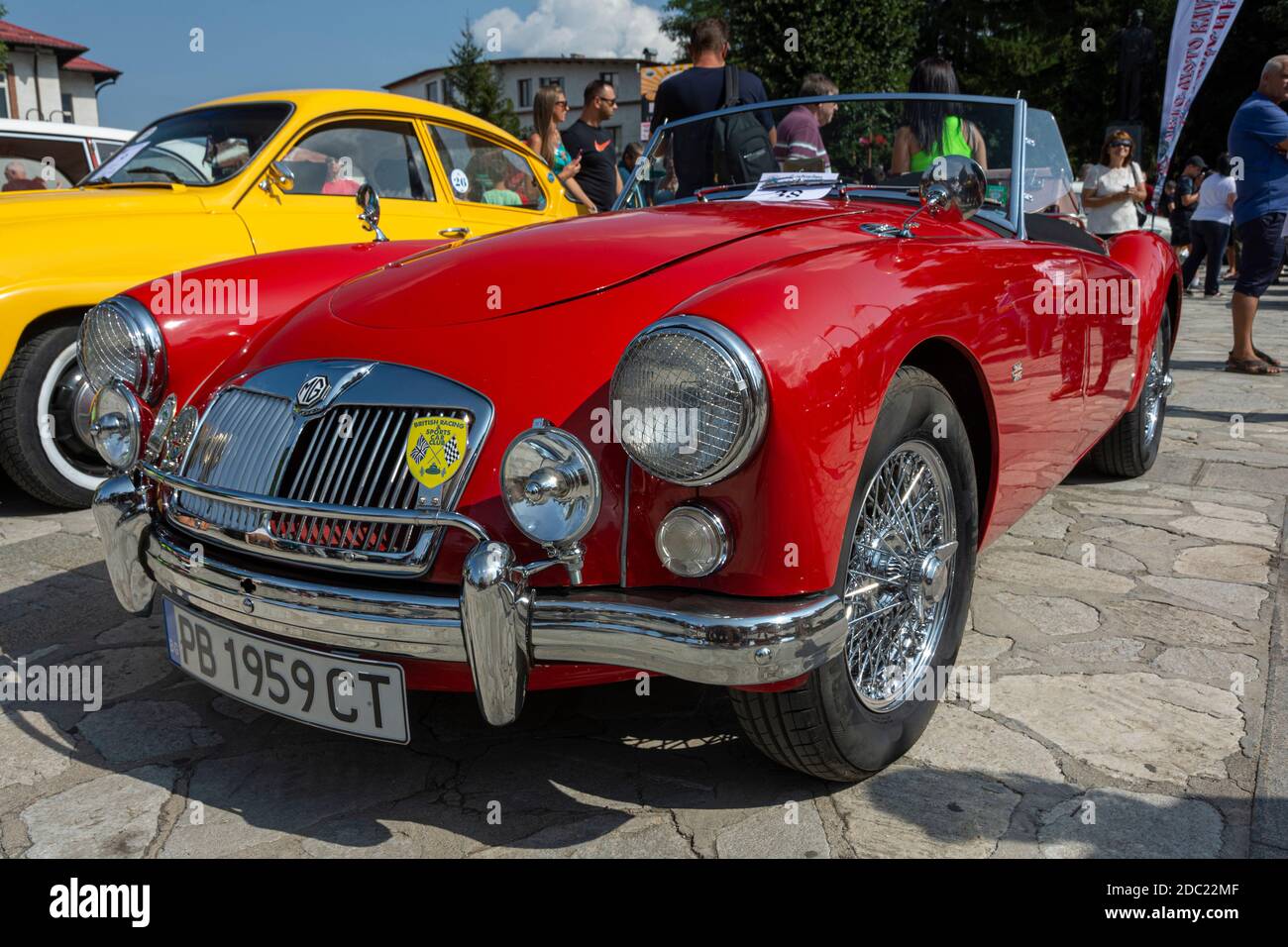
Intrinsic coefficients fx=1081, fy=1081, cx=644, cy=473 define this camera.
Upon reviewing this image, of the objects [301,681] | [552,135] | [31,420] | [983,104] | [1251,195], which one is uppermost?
[552,135]

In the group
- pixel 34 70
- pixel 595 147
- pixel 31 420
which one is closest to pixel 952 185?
pixel 31 420

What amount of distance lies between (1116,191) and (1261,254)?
2.17m

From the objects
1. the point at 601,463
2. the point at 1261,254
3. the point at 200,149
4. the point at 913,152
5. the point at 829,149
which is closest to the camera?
the point at 601,463

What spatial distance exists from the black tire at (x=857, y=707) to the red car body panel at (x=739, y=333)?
75 millimetres

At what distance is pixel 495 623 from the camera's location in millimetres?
1750

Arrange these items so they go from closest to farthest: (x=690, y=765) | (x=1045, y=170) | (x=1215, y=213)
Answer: (x=690, y=765) < (x=1045, y=170) < (x=1215, y=213)

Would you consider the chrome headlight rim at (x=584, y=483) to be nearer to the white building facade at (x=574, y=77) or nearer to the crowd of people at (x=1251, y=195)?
the crowd of people at (x=1251, y=195)

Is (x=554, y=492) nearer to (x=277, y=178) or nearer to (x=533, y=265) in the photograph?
(x=533, y=265)

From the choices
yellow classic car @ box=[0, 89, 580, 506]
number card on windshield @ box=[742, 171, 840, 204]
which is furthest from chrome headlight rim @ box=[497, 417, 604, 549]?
yellow classic car @ box=[0, 89, 580, 506]

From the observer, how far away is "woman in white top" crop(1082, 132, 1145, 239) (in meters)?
8.42

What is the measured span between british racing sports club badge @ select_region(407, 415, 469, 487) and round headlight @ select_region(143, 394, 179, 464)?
75 centimetres

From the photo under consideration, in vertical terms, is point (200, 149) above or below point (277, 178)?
above

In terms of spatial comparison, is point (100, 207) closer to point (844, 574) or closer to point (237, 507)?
point (237, 507)

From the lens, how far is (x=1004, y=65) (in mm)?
31219
